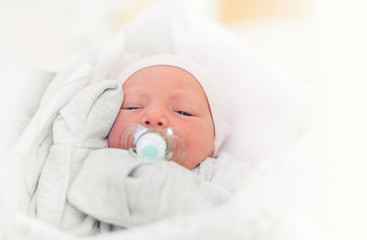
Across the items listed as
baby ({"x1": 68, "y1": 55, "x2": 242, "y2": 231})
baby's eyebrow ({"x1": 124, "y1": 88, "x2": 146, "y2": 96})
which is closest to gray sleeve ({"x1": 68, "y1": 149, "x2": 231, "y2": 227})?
baby ({"x1": 68, "y1": 55, "x2": 242, "y2": 231})

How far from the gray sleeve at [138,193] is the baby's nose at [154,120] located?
0.13 meters

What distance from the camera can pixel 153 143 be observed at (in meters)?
0.85

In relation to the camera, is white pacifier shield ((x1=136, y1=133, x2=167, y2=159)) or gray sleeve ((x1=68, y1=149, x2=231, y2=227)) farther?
white pacifier shield ((x1=136, y1=133, x2=167, y2=159))

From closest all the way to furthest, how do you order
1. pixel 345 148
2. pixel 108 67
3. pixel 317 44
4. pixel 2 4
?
pixel 345 148
pixel 108 67
pixel 2 4
pixel 317 44

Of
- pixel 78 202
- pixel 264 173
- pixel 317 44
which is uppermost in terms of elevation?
pixel 317 44

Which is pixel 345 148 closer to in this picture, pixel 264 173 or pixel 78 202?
pixel 264 173

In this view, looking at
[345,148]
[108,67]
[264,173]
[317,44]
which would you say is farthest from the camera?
[317,44]

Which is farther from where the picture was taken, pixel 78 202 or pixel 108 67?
pixel 108 67

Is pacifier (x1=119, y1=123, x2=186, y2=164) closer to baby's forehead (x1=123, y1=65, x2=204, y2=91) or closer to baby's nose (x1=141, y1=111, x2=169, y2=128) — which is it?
baby's nose (x1=141, y1=111, x2=169, y2=128)

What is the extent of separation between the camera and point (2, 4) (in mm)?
1314

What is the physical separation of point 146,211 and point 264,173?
222 mm

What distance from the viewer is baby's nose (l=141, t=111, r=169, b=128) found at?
0.89 m

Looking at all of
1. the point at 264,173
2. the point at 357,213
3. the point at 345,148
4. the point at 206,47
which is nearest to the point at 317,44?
the point at 206,47

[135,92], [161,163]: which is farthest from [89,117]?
[161,163]
